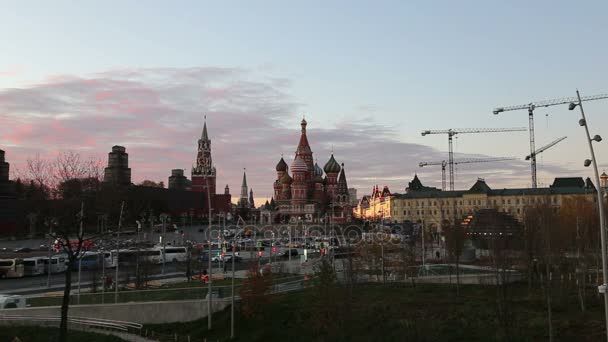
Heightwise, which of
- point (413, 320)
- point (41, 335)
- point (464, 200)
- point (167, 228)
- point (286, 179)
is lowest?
point (41, 335)

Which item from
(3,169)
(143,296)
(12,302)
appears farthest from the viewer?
(3,169)

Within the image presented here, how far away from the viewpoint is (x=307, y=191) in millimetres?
158125

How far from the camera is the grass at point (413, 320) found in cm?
2670

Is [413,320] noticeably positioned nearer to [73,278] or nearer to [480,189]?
[73,278]

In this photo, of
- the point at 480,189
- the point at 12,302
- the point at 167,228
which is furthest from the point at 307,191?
the point at 12,302

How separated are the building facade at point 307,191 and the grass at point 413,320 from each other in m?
111

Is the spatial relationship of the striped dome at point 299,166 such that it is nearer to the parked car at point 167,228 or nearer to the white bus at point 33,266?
the parked car at point 167,228

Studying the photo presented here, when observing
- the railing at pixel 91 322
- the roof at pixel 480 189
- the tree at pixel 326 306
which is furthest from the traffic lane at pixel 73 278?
the roof at pixel 480 189

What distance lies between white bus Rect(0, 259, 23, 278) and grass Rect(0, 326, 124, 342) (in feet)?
84.1

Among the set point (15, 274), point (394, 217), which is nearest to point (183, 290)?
point (15, 274)

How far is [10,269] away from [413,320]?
48.2 meters

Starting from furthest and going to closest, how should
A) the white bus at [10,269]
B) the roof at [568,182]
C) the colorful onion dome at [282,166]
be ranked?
the colorful onion dome at [282,166] → the roof at [568,182] → the white bus at [10,269]

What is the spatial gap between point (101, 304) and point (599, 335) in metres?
29.4

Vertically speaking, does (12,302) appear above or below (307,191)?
below
